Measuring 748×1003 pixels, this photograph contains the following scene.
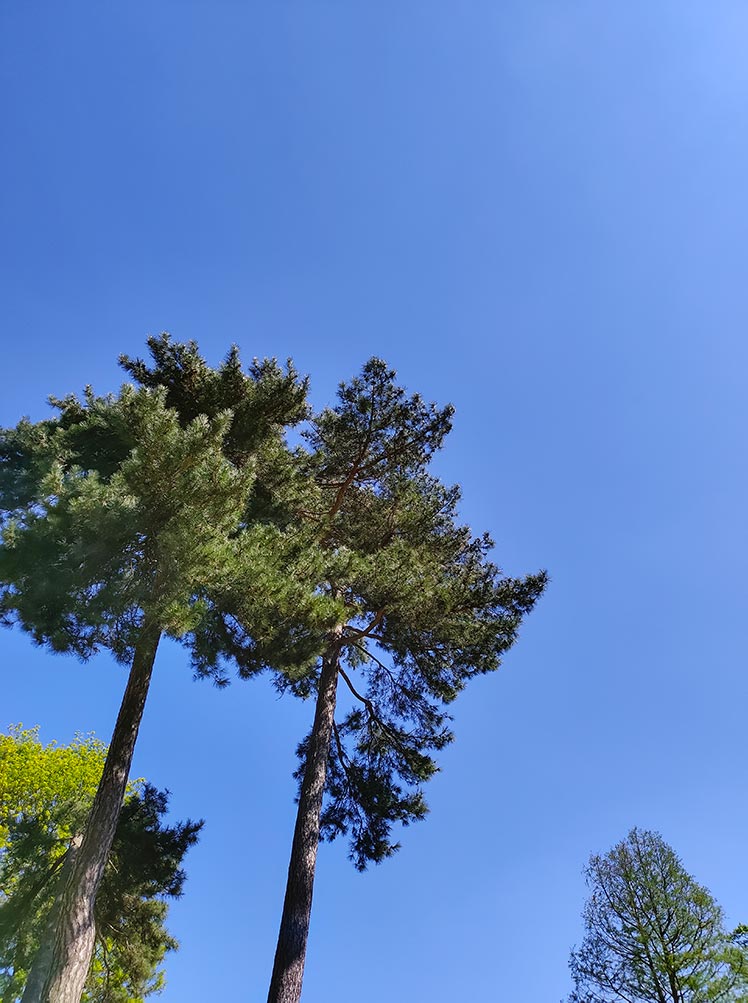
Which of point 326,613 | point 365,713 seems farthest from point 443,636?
point 326,613

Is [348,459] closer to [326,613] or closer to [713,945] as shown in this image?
[326,613]

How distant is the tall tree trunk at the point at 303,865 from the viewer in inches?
316

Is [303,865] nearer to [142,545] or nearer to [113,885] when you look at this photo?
[113,885]

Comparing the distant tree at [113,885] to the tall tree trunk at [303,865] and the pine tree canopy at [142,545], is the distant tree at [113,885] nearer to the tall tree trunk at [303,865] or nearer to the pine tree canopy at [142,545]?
the tall tree trunk at [303,865]

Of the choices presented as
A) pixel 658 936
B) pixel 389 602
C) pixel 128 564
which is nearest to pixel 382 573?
pixel 389 602

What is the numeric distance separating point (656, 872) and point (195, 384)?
14.9m

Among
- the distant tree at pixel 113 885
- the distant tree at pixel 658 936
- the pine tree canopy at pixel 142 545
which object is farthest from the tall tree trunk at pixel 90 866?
the distant tree at pixel 658 936

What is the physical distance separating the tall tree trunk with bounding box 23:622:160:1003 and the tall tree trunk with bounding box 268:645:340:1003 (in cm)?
259

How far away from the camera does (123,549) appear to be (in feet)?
25.0

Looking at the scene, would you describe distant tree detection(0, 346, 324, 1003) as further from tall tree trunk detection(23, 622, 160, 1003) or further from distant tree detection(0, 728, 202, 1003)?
distant tree detection(0, 728, 202, 1003)

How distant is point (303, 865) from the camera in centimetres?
905

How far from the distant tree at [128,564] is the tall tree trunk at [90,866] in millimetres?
13

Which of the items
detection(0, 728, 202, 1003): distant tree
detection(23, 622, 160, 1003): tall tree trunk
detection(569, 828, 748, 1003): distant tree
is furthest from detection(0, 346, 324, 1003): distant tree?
detection(569, 828, 748, 1003): distant tree

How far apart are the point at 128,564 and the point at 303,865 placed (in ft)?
16.8
